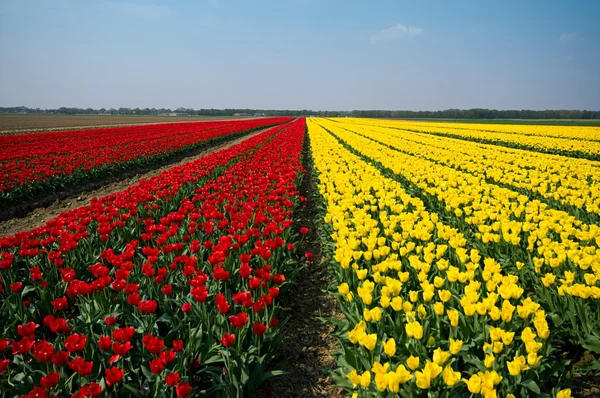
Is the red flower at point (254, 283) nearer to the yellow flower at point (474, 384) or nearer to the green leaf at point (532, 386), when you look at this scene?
the yellow flower at point (474, 384)

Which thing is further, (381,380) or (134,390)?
(134,390)

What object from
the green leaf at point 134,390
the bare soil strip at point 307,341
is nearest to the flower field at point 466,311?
the bare soil strip at point 307,341

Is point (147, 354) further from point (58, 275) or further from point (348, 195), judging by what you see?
point (348, 195)

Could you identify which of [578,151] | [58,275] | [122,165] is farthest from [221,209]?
[578,151]

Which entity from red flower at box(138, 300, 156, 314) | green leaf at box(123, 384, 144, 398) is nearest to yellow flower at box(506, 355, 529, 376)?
green leaf at box(123, 384, 144, 398)

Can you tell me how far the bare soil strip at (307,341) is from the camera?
312 cm

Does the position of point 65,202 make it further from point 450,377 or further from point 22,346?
point 450,377

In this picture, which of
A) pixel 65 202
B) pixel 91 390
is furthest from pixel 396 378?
pixel 65 202

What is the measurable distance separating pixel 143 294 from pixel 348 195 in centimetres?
397

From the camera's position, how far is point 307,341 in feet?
12.4

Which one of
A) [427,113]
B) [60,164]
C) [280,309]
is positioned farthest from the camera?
[427,113]

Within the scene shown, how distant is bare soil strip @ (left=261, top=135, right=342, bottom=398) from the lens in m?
3.12

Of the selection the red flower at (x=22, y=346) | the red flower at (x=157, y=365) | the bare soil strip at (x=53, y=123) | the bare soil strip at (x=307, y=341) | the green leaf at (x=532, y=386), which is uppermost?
the bare soil strip at (x=53, y=123)

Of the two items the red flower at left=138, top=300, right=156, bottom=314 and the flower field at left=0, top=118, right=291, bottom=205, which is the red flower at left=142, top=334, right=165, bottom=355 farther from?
the flower field at left=0, top=118, right=291, bottom=205
